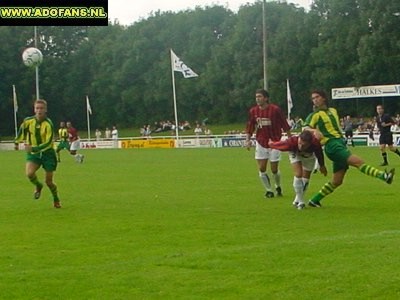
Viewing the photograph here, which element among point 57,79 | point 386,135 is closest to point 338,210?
point 386,135

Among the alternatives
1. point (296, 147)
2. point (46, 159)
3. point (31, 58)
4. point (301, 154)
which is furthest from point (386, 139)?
point (31, 58)

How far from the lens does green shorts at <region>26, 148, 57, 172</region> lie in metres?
16.5

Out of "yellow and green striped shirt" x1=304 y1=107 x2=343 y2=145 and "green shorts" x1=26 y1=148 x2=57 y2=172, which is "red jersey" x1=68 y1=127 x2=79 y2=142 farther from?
"yellow and green striped shirt" x1=304 y1=107 x2=343 y2=145

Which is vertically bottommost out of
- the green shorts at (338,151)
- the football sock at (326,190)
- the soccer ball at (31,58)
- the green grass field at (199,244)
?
the green grass field at (199,244)

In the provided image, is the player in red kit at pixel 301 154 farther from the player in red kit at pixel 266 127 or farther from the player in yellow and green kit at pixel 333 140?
the player in red kit at pixel 266 127

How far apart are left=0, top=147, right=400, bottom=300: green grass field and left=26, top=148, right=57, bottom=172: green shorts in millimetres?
798

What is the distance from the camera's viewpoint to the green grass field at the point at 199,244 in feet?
26.1

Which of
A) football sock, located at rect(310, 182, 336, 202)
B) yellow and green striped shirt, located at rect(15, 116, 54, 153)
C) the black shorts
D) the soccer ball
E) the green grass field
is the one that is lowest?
the green grass field

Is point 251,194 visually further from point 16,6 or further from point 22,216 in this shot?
point 16,6

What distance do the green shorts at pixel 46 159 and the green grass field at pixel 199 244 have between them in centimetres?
80

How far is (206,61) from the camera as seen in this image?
9625 centimetres

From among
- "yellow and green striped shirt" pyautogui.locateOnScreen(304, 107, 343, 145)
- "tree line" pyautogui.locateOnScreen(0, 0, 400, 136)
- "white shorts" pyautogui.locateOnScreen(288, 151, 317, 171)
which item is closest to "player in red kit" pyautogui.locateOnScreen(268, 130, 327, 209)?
"white shorts" pyautogui.locateOnScreen(288, 151, 317, 171)

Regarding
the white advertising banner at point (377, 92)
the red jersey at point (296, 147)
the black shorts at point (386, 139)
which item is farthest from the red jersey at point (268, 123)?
the white advertising banner at point (377, 92)

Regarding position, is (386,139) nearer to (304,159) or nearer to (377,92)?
(304,159)
